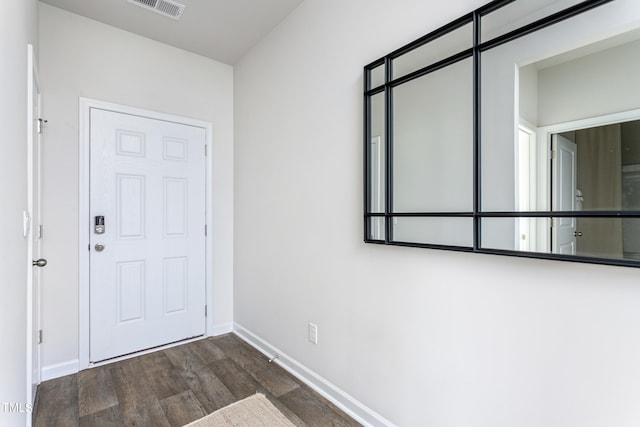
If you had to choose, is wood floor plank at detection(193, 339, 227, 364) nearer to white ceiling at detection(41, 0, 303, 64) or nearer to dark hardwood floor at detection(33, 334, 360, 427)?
dark hardwood floor at detection(33, 334, 360, 427)

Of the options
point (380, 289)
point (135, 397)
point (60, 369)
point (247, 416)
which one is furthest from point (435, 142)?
point (60, 369)

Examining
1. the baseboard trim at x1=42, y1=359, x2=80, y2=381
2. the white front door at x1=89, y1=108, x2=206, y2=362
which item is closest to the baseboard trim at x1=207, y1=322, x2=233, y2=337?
the white front door at x1=89, y1=108, x2=206, y2=362

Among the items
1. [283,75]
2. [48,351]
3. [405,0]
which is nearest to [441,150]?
[405,0]

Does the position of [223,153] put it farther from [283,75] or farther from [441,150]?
[441,150]

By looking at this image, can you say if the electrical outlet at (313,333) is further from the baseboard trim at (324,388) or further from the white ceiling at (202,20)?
the white ceiling at (202,20)

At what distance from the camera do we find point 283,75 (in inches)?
96.3

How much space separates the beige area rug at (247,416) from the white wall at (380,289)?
1.33 ft

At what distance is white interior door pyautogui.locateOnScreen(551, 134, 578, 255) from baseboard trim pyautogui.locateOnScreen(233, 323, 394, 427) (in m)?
1.22

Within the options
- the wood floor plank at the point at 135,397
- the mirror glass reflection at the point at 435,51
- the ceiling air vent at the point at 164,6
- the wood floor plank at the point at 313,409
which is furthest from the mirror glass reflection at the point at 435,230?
the ceiling air vent at the point at 164,6

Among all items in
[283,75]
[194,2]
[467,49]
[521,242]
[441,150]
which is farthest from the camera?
[283,75]

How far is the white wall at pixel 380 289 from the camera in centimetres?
105

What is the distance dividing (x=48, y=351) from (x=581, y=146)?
326 centimetres

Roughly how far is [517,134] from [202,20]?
237 cm

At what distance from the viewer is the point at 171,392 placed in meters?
2.08
